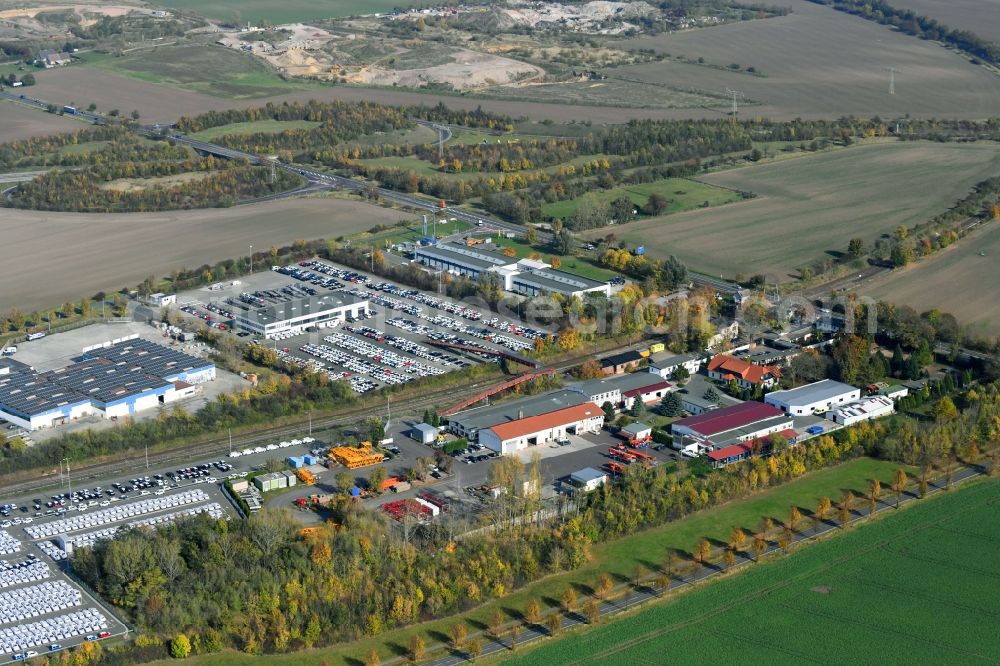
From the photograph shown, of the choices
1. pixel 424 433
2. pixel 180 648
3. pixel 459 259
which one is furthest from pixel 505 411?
pixel 459 259

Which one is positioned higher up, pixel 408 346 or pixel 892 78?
pixel 892 78

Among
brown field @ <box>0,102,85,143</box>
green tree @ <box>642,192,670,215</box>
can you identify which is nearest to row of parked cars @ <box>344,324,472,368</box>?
green tree @ <box>642,192,670,215</box>

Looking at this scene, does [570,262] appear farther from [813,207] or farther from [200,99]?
[200,99]

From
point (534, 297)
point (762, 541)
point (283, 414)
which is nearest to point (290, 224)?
point (534, 297)

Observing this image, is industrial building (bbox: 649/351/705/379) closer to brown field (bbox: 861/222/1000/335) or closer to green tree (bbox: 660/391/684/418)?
green tree (bbox: 660/391/684/418)

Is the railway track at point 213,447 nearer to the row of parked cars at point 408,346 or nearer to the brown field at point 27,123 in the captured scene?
the row of parked cars at point 408,346

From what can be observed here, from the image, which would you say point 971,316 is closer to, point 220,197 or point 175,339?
point 175,339

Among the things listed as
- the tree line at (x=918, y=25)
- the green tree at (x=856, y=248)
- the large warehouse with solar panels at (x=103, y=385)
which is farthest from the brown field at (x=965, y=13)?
the large warehouse with solar panels at (x=103, y=385)
